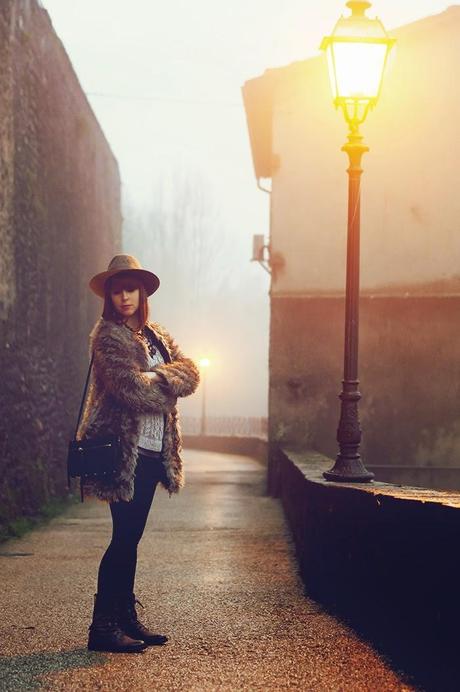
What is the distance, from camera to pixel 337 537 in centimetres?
573

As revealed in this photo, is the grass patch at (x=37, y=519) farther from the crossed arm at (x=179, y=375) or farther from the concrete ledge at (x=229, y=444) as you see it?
the concrete ledge at (x=229, y=444)

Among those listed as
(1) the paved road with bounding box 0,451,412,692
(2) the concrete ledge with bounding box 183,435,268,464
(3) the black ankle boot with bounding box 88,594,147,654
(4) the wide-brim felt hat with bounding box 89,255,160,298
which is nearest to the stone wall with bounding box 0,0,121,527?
(1) the paved road with bounding box 0,451,412,692

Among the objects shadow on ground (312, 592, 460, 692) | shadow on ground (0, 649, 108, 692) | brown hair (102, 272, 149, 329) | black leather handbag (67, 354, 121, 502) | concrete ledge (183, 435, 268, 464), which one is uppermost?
brown hair (102, 272, 149, 329)

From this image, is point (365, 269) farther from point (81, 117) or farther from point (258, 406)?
point (258, 406)

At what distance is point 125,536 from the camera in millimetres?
4453

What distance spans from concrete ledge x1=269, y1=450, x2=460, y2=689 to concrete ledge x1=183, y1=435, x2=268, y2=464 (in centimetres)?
1950

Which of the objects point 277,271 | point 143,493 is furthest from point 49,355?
point 143,493

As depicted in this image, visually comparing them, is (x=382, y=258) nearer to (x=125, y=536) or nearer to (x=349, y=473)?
(x=349, y=473)

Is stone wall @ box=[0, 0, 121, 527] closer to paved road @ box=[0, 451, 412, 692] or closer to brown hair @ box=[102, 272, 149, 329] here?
paved road @ box=[0, 451, 412, 692]

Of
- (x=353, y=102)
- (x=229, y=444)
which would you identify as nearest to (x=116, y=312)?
(x=353, y=102)

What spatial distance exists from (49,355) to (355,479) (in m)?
6.42

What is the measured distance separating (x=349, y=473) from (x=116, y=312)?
2385 mm

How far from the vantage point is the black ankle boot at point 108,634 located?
443 cm

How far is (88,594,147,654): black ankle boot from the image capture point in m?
4.43
